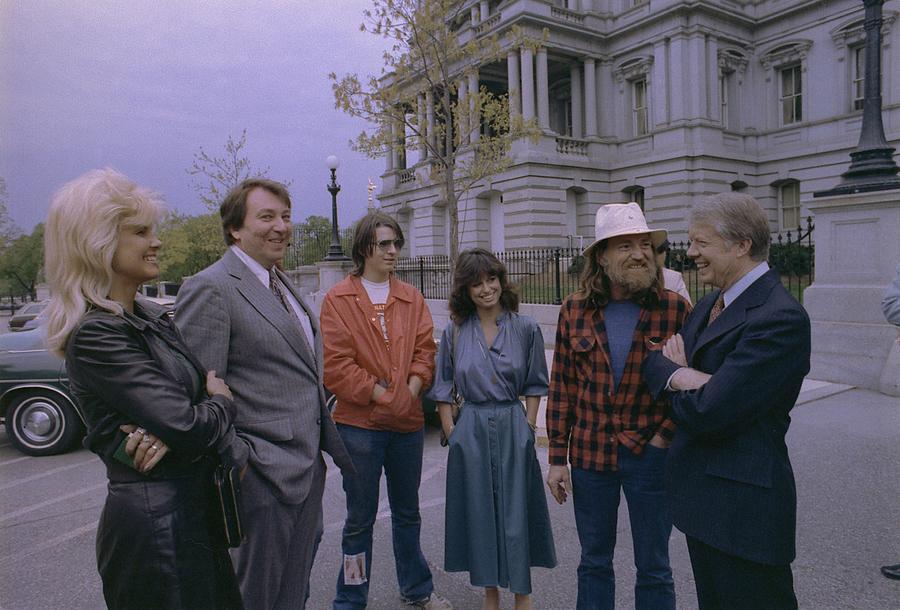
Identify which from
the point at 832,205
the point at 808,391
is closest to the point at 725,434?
the point at 808,391

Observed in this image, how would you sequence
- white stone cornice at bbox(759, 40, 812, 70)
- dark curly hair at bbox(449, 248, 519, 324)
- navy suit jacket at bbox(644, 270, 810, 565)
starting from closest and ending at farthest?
navy suit jacket at bbox(644, 270, 810, 565) < dark curly hair at bbox(449, 248, 519, 324) < white stone cornice at bbox(759, 40, 812, 70)

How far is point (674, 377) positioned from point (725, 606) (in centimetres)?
88

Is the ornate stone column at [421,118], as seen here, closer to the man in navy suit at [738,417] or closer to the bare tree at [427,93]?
the bare tree at [427,93]

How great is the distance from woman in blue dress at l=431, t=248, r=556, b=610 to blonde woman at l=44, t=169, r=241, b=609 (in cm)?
154

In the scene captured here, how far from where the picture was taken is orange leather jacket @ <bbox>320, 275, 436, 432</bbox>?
11.3 feet

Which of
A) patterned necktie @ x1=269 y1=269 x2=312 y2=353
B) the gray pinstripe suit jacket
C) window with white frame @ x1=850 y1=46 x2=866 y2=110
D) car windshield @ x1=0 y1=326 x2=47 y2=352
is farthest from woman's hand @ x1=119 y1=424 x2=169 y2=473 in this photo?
window with white frame @ x1=850 y1=46 x2=866 y2=110

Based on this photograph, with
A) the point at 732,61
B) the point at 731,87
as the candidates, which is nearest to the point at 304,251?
the point at 731,87

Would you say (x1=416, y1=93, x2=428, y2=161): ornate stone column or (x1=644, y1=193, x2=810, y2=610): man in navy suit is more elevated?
(x1=416, y1=93, x2=428, y2=161): ornate stone column

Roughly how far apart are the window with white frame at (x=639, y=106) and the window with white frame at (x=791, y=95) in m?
5.93

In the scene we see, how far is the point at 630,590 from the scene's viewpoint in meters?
3.70

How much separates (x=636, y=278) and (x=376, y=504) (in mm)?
1910

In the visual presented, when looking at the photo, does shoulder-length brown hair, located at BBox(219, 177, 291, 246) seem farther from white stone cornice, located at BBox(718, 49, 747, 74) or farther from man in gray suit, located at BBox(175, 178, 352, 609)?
white stone cornice, located at BBox(718, 49, 747, 74)

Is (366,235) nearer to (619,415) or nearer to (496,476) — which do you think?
(496,476)

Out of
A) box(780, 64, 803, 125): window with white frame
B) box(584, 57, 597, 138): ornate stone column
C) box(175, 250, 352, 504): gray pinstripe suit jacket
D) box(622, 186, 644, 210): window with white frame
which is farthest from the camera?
box(584, 57, 597, 138): ornate stone column
